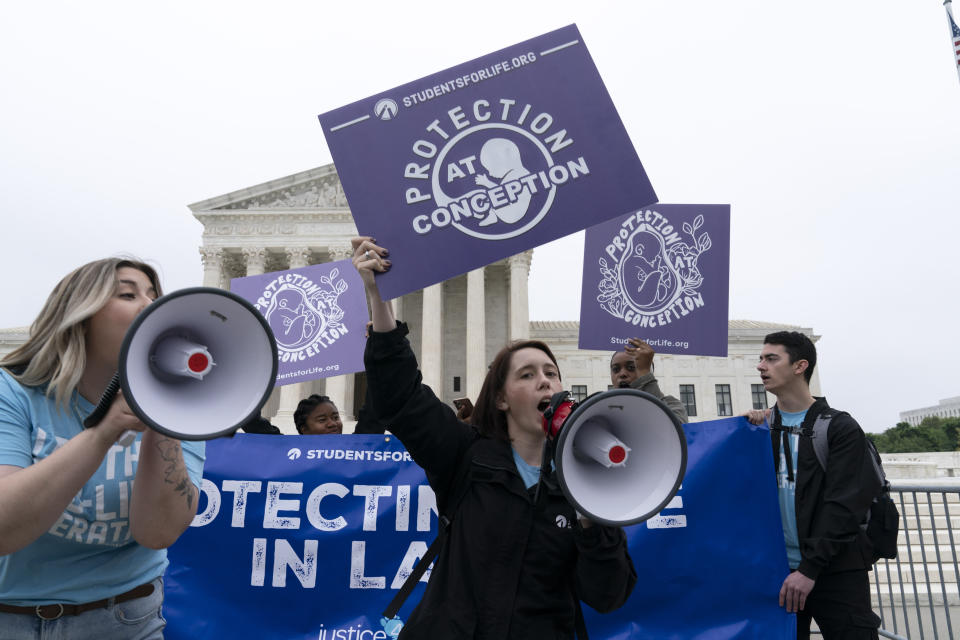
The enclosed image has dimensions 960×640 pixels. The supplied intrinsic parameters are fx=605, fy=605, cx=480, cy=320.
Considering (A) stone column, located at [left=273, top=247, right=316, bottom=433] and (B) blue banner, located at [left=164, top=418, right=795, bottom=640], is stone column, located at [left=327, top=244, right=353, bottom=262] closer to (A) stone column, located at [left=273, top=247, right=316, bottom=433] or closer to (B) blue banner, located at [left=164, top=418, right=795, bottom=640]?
(A) stone column, located at [left=273, top=247, right=316, bottom=433]

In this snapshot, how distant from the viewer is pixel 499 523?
2.21 m

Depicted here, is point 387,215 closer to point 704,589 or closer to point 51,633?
point 51,633

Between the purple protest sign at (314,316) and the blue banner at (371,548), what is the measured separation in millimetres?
2635

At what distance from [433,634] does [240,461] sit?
305 cm

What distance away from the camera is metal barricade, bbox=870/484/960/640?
485 centimetres

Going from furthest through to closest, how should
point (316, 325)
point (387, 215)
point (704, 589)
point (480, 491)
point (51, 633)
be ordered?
point (316, 325)
point (704, 589)
point (387, 215)
point (480, 491)
point (51, 633)

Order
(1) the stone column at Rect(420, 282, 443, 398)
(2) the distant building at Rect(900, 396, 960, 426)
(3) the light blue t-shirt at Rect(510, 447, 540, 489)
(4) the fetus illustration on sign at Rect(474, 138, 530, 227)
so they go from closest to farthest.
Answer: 1. (3) the light blue t-shirt at Rect(510, 447, 540, 489)
2. (4) the fetus illustration on sign at Rect(474, 138, 530, 227)
3. (1) the stone column at Rect(420, 282, 443, 398)
4. (2) the distant building at Rect(900, 396, 960, 426)

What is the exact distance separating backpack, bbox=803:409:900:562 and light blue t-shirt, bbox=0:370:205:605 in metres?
3.80

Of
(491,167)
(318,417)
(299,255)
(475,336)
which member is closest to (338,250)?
(299,255)

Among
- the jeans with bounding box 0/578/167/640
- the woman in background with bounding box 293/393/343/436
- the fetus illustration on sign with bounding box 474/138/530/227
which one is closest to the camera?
the jeans with bounding box 0/578/167/640

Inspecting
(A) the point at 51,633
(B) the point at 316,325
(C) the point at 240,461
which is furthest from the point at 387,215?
(B) the point at 316,325

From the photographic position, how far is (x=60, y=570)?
74.0 inches

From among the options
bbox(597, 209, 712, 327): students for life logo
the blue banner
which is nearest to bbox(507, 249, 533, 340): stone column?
bbox(597, 209, 712, 327): students for life logo

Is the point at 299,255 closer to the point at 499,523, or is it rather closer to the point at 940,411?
the point at 499,523
